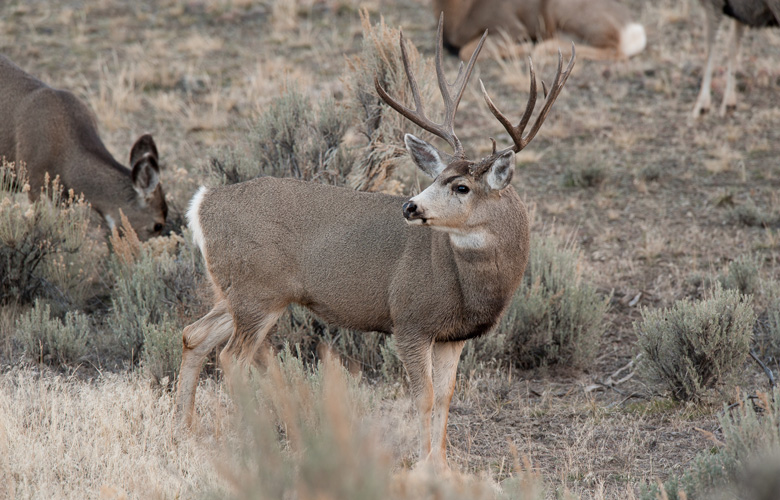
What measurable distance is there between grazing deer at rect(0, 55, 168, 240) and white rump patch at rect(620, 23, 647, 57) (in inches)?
307

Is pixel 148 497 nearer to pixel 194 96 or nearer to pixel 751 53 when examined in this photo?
pixel 194 96

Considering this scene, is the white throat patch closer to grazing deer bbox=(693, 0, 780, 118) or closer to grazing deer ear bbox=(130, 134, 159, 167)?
grazing deer ear bbox=(130, 134, 159, 167)

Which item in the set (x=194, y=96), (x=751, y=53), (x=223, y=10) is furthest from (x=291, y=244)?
(x=223, y=10)

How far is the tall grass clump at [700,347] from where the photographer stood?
6066mm

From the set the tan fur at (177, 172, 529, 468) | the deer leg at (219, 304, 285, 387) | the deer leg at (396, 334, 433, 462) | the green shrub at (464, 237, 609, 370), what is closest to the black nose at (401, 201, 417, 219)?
the tan fur at (177, 172, 529, 468)

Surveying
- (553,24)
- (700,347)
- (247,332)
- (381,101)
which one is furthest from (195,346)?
(553,24)

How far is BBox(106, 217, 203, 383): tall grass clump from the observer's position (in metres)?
6.41

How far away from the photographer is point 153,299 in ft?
23.4

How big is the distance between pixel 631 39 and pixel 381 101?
7085 millimetres

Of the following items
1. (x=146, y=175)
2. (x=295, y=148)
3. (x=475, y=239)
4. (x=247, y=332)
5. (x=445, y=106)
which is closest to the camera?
(x=475, y=239)

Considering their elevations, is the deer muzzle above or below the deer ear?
below

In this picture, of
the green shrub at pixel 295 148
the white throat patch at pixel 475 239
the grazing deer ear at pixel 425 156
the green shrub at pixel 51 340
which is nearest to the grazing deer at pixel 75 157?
the green shrub at pixel 295 148

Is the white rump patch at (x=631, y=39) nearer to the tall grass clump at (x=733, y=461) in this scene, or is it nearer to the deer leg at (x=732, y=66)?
the deer leg at (x=732, y=66)

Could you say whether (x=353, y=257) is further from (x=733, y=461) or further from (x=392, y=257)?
(x=733, y=461)
